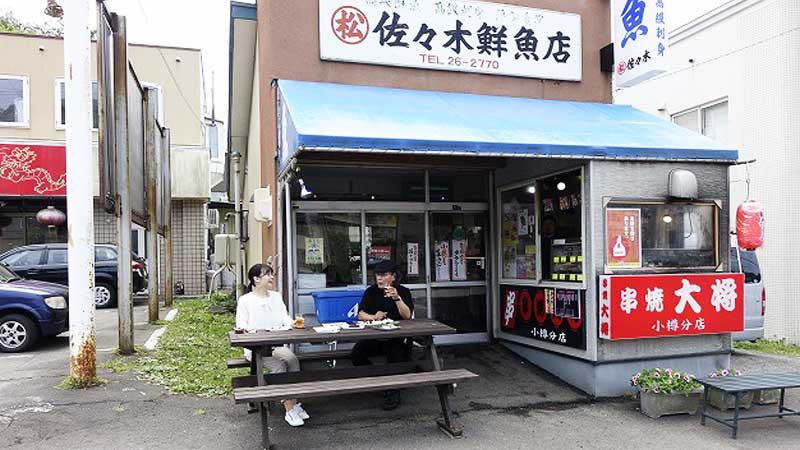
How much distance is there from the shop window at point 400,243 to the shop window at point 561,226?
1.76 m

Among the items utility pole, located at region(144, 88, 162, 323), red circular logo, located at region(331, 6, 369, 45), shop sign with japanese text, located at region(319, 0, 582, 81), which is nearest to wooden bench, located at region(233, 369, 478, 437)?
shop sign with japanese text, located at region(319, 0, 582, 81)

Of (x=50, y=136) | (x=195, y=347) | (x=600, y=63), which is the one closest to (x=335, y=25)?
(x=600, y=63)

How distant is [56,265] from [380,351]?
10857mm

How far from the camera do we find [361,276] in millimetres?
7582

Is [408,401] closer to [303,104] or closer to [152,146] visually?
[303,104]

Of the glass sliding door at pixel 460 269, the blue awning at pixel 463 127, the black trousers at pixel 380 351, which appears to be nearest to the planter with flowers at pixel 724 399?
the blue awning at pixel 463 127

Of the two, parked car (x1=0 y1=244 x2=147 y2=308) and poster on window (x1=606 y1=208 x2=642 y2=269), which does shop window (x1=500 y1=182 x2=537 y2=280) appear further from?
parked car (x1=0 y1=244 x2=147 y2=308)

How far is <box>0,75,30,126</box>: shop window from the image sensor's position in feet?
50.1

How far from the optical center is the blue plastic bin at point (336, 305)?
22.7 feet

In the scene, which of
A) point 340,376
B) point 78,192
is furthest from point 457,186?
point 78,192

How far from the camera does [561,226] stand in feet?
21.9

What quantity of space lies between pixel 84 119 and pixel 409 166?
3.91m

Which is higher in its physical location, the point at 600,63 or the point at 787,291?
the point at 600,63

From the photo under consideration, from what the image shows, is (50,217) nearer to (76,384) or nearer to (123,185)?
(123,185)
